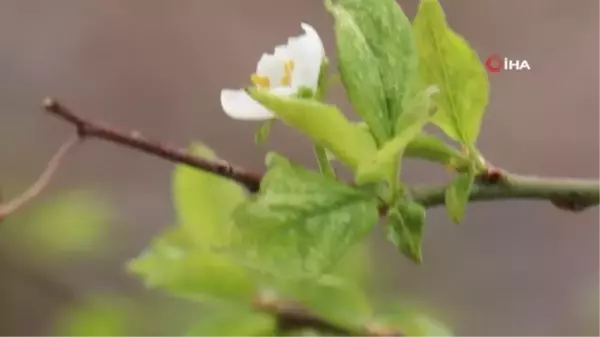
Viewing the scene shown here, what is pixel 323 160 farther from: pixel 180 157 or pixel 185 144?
pixel 185 144

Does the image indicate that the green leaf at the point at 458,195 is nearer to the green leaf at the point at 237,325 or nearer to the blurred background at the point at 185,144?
the green leaf at the point at 237,325

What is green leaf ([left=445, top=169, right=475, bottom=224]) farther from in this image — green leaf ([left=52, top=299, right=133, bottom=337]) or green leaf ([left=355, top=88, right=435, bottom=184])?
green leaf ([left=52, top=299, right=133, bottom=337])

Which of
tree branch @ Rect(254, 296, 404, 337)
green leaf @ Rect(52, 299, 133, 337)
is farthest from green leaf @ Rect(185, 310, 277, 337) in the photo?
green leaf @ Rect(52, 299, 133, 337)

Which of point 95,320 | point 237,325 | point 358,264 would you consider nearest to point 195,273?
point 237,325
